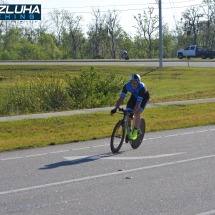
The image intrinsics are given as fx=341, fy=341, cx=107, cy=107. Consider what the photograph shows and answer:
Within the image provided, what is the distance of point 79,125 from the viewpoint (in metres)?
13.2

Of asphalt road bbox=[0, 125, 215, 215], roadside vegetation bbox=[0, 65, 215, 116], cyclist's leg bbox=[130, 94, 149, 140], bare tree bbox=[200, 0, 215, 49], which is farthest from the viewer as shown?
bare tree bbox=[200, 0, 215, 49]

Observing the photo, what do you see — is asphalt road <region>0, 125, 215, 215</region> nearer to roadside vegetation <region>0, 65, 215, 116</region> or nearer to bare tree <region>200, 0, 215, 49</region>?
roadside vegetation <region>0, 65, 215, 116</region>

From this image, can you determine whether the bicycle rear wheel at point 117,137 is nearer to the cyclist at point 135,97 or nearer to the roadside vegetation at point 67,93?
the cyclist at point 135,97

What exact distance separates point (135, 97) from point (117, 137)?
3.67 feet

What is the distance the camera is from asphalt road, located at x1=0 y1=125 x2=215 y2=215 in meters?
5.24

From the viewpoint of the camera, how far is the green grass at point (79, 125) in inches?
416

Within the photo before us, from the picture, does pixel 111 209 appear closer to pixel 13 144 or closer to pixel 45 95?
pixel 13 144

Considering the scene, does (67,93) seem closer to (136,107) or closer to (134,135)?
(134,135)

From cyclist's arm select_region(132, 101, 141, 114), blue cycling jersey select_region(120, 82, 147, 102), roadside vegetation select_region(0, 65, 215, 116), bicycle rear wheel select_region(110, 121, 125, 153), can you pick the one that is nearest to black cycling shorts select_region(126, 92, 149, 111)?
blue cycling jersey select_region(120, 82, 147, 102)

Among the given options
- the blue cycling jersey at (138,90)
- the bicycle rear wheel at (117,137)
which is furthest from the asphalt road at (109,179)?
the blue cycling jersey at (138,90)

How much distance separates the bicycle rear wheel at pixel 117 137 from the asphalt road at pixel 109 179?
7.9 inches

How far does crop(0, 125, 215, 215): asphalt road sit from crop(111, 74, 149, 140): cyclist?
3.05 ft

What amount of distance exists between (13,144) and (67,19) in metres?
87.4

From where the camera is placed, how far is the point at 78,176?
6.82 meters
